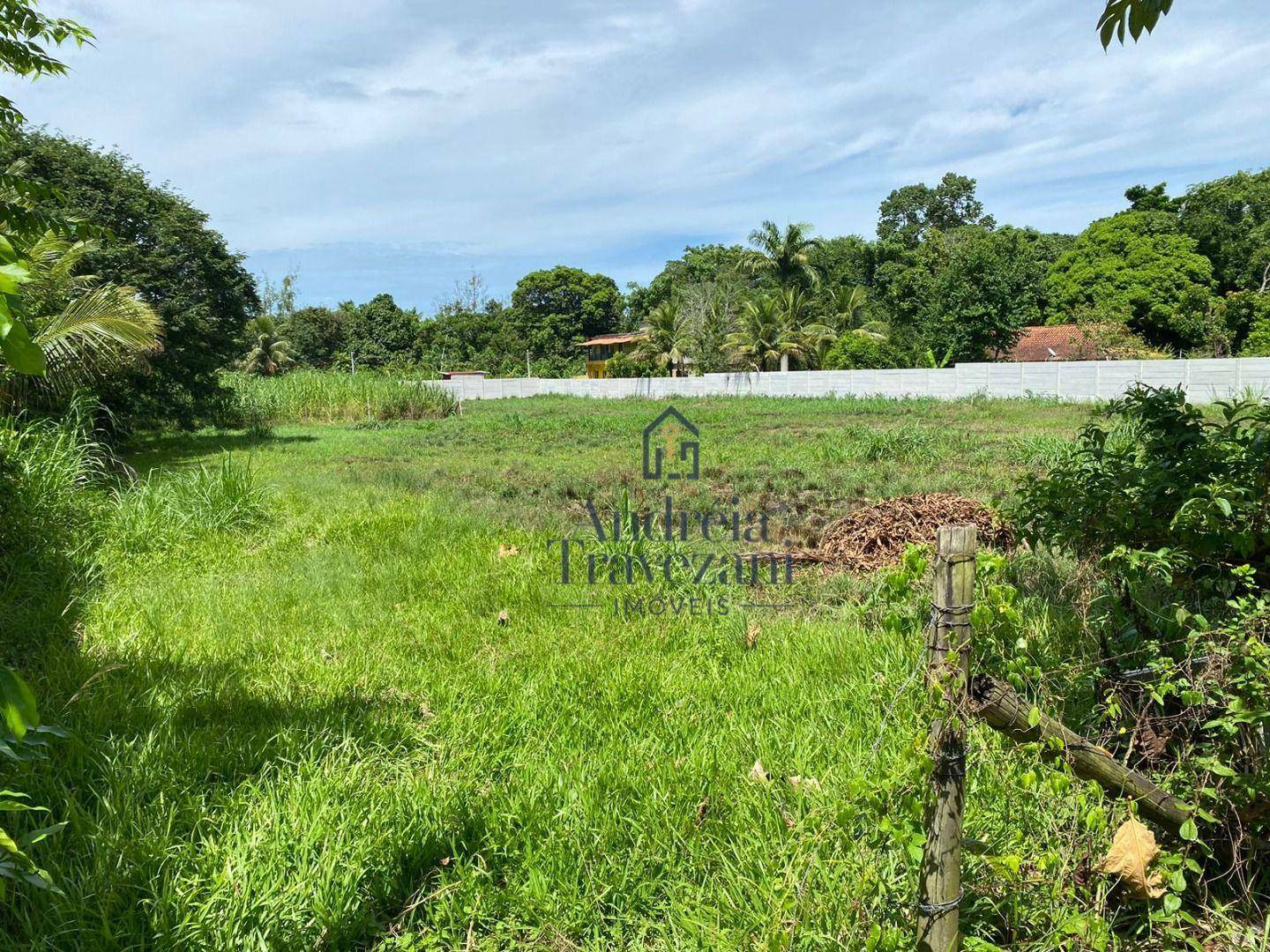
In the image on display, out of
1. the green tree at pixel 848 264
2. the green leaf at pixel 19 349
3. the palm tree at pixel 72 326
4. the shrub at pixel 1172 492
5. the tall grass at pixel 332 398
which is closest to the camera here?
the green leaf at pixel 19 349

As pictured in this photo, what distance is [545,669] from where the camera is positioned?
314 centimetres

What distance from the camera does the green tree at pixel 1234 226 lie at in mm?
26469

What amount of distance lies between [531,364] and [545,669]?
4024cm

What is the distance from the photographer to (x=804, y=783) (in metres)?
2.14

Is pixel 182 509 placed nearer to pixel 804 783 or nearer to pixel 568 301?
pixel 804 783

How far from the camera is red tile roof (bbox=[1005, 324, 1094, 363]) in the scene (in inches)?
919

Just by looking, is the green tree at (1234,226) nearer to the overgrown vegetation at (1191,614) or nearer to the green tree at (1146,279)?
the green tree at (1146,279)

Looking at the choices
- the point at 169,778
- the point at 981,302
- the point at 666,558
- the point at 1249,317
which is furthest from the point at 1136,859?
the point at 1249,317

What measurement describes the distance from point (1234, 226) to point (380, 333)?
4074 centimetres

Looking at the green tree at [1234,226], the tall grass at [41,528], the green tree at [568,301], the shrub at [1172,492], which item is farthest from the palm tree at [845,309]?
the shrub at [1172,492]

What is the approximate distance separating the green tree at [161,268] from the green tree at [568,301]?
36672 mm

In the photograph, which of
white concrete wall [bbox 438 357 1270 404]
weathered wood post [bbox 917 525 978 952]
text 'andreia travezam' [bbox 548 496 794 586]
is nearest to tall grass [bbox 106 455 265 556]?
text 'andreia travezam' [bbox 548 496 794 586]

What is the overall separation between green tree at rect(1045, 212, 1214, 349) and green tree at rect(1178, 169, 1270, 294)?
84 cm

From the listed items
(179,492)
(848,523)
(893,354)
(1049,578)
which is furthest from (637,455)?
(893,354)
